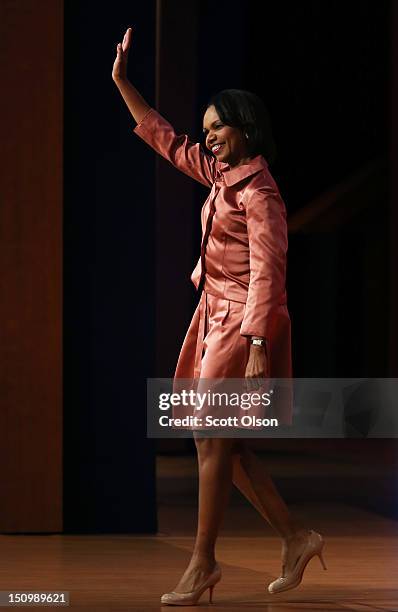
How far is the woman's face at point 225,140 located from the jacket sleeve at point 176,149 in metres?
0.17

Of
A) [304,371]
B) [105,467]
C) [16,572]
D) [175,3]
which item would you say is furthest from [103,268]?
[304,371]

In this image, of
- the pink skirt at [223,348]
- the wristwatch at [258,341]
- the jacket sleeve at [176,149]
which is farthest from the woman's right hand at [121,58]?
the wristwatch at [258,341]

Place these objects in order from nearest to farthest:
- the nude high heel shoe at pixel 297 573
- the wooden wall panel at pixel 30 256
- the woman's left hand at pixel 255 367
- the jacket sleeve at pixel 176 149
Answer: the woman's left hand at pixel 255 367 → the nude high heel shoe at pixel 297 573 → the jacket sleeve at pixel 176 149 → the wooden wall panel at pixel 30 256

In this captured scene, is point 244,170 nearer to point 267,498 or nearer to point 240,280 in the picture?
point 240,280

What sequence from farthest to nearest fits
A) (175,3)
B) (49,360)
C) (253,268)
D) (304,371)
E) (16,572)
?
(304,371), (175,3), (49,360), (16,572), (253,268)

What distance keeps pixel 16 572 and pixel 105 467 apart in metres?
0.96

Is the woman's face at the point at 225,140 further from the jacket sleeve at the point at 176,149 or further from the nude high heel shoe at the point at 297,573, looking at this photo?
the nude high heel shoe at the point at 297,573

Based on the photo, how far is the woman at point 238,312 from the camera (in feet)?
11.6

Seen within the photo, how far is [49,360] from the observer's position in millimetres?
4895

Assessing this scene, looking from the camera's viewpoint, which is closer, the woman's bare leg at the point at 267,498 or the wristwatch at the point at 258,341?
the wristwatch at the point at 258,341

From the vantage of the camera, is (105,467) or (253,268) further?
(105,467)

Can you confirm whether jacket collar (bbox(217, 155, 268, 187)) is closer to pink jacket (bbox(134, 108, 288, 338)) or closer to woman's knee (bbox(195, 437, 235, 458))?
pink jacket (bbox(134, 108, 288, 338))

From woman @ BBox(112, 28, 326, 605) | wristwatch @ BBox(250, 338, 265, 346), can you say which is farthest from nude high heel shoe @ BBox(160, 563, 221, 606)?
wristwatch @ BBox(250, 338, 265, 346)

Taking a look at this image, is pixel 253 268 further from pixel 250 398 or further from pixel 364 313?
pixel 364 313
